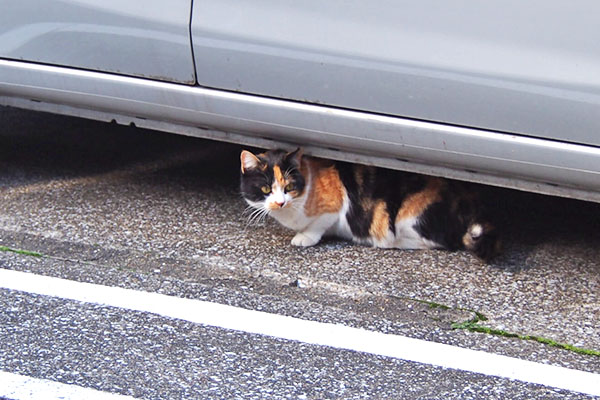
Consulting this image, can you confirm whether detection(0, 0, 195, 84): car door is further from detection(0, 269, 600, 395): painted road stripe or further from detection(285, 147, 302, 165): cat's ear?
detection(0, 269, 600, 395): painted road stripe

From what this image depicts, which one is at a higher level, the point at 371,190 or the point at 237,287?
the point at 371,190

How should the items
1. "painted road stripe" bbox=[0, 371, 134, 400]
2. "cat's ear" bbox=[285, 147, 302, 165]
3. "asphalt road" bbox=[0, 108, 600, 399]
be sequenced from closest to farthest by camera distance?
"painted road stripe" bbox=[0, 371, 134, 400]
"asphalt road" bbox=[0, 108, 600, 399]
"cat's ear" bbox=[285, 147, 302, 165]

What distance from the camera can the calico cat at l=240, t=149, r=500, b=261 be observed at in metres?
3.59

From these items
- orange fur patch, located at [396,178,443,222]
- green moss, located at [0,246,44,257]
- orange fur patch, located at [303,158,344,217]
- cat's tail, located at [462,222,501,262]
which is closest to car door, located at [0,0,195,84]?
orange fur patch, located at [303,158,344,217]

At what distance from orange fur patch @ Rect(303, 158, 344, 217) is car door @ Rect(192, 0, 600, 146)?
1.56 ft

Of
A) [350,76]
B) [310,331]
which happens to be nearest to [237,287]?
[310,331]

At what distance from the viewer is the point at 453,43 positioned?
9.91 ft

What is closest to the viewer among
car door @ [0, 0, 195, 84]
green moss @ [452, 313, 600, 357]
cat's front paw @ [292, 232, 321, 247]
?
green moss @ [452, 313, 600, 357]

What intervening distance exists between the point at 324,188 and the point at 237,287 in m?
0.67

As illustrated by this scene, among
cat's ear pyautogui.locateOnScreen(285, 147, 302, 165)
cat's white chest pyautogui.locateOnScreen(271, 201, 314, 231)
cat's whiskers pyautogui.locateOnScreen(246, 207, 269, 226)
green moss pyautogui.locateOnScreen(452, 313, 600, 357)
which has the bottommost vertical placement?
cat's whiskers pyautogui.locateOnScreen(246, 207, 269, 226)

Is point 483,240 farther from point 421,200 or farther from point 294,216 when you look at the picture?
point 294,216

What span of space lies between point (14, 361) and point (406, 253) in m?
1.59

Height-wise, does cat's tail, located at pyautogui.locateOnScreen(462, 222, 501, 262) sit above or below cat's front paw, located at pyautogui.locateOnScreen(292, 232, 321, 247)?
above

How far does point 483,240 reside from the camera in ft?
11.3
